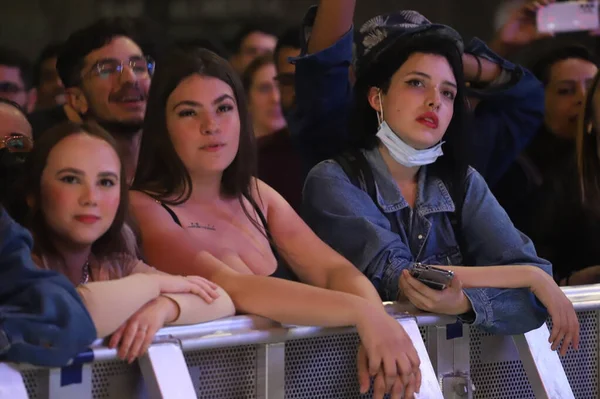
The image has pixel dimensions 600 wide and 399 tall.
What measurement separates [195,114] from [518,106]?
105 centimetres

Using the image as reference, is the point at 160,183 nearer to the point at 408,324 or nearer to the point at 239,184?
the point at 239,184

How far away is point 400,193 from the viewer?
2.08 meters

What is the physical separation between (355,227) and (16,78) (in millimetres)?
918

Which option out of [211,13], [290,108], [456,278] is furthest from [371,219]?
[211,13]

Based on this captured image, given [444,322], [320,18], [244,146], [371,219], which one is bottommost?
[444,322]

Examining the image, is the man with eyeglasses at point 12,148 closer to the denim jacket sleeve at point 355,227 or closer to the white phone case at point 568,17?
the denim jacket sleeve at point 355,227

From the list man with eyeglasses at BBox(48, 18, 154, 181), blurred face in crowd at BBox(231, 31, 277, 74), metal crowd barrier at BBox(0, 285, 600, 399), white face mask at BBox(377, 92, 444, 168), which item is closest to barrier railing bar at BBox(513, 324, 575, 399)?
metal crowd barrier at BBox(0, 285, 600, 399)

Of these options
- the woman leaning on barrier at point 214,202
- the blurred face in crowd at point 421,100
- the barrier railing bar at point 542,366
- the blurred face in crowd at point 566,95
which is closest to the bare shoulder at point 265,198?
the woman leaning on barrier at point 214,202

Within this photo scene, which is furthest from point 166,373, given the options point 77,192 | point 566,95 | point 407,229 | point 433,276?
point 566,95

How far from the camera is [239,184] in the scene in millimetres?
1939

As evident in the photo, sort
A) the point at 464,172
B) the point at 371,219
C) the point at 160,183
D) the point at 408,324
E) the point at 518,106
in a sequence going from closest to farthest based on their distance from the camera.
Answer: the point at 408,324 → the point at 160,183 → the point at 371,219 → the point at 464,172 → the point at 518,106

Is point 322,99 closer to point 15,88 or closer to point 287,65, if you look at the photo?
point 287,65

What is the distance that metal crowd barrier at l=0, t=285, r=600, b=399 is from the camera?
1422mm

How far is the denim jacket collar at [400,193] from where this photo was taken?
2066 mm
